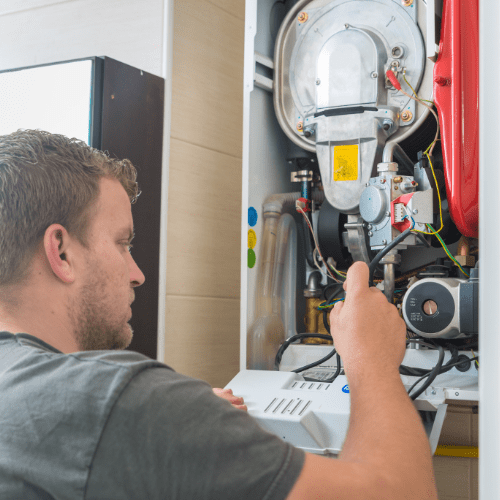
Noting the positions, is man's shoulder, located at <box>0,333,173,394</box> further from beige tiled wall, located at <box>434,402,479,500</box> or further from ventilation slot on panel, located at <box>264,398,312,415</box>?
beige tiled wall, located at <box>434,402,479,500</box>

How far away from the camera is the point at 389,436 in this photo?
672mm

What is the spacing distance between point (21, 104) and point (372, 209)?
132cm

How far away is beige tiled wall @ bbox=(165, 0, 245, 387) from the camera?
84.0 inches

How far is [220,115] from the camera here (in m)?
2.33

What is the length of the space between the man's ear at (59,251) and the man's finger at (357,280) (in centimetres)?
43

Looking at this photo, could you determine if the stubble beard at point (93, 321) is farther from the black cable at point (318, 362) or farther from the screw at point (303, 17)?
the screw at point (303, 17)

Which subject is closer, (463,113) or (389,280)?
(463,113)

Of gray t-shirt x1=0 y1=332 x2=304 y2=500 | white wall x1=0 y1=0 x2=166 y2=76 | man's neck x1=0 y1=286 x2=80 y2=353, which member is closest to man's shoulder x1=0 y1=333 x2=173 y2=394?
gray t-shirt x1=0 y1=332 x2=304 y2=500

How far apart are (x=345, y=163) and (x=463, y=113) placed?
40 centimetres

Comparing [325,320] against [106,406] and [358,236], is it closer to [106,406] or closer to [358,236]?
[358,236]

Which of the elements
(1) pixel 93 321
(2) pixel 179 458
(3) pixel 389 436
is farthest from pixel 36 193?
(3) pixel 389 436

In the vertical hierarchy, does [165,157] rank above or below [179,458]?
above
